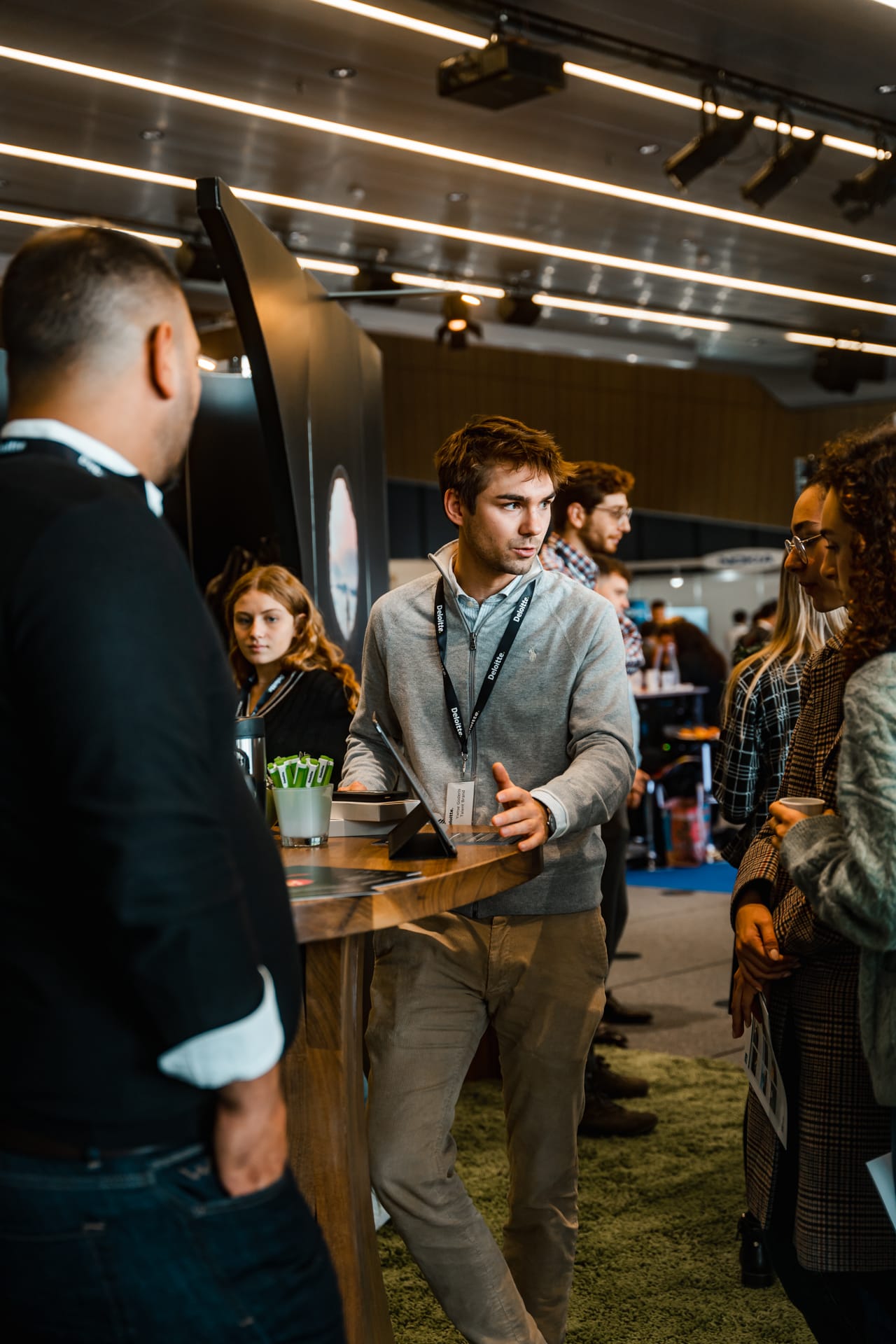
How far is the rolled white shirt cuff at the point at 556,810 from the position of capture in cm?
198

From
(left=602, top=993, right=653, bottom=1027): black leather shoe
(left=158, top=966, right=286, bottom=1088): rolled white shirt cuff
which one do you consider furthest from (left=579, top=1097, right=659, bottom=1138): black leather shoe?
(left=158, top=966, right=286, bottom=1088): rolled white shirt cuff

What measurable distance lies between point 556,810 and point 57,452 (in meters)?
1.09

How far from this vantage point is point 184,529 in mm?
5648

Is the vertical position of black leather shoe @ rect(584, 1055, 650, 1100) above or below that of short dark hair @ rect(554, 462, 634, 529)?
below

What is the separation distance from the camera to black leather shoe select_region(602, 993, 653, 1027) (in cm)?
474

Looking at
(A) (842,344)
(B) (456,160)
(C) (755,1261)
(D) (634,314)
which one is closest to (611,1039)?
(C) (755,1261)

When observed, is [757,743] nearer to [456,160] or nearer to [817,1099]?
[817,1099]

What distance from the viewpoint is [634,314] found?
12.9 metres

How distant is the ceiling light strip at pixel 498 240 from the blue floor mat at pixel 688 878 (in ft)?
16.3

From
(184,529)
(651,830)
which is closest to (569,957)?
(184,529)

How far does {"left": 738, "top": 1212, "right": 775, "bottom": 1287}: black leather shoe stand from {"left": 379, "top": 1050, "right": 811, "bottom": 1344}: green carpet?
0.02m

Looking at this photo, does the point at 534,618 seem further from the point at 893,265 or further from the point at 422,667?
the point at 893,265

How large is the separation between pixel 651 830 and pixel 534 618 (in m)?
6.20

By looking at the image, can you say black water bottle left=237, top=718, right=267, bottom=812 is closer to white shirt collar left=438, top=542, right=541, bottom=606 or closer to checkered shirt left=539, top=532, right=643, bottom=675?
white shirt collar left=438, top=542, right=541, bottom=606
